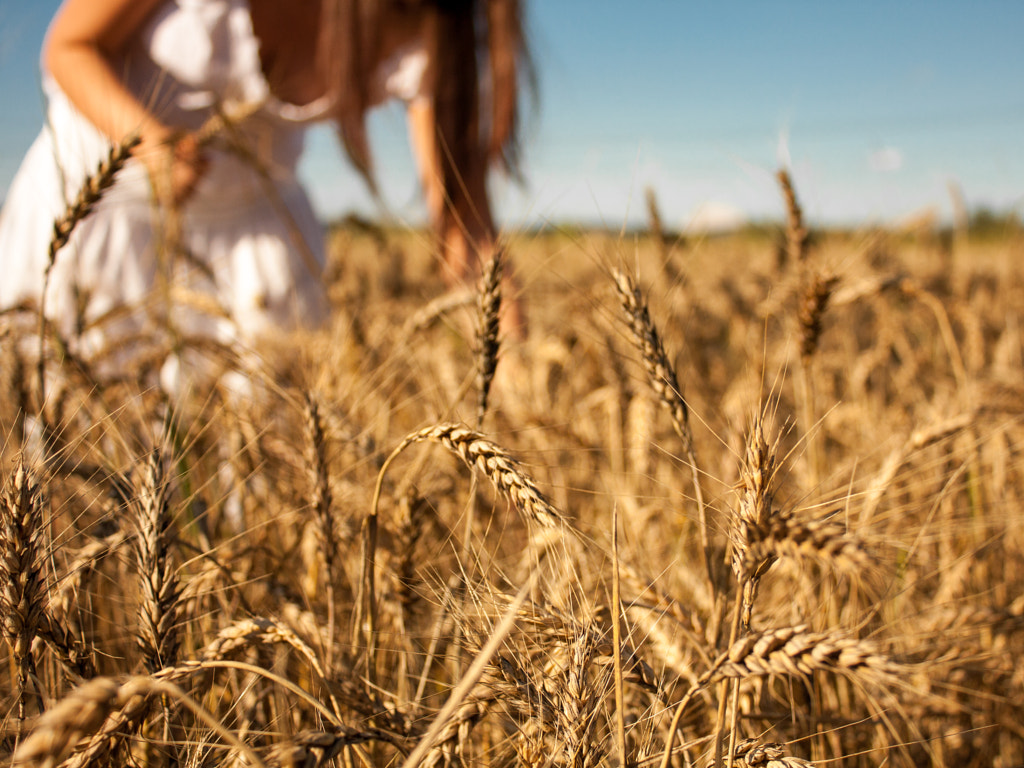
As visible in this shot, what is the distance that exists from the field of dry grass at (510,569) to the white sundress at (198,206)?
0.89m

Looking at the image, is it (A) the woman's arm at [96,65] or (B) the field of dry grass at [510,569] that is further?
(A) the woman's arm at [96,65]

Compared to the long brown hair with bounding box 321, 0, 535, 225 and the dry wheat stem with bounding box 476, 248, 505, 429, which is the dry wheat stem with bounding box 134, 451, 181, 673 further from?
the long brown hair with bounding box 321, 0, 535, 225

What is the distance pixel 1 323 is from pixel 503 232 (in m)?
1.25

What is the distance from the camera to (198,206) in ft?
9.99

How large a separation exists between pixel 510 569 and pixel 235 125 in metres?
1.60

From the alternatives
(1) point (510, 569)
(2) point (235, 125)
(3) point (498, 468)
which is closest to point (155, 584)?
(3) point (498, 468)

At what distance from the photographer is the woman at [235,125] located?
233 cm

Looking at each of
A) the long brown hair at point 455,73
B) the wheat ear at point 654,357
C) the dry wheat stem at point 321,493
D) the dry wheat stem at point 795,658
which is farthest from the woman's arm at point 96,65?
the dry wheat stem at point 795,658

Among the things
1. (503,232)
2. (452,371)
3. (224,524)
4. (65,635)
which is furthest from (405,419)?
(65,635)

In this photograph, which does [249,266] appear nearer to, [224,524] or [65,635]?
[224,524]

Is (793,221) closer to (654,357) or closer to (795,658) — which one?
(654,357)

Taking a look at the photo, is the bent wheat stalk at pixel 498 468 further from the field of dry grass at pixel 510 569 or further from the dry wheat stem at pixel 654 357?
the dry wheat stem at pixel 654 357

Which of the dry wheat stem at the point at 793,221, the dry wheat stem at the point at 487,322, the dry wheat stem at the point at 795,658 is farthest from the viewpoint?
the dry wheat stem at the point at 793,221

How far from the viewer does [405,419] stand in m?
2.53
